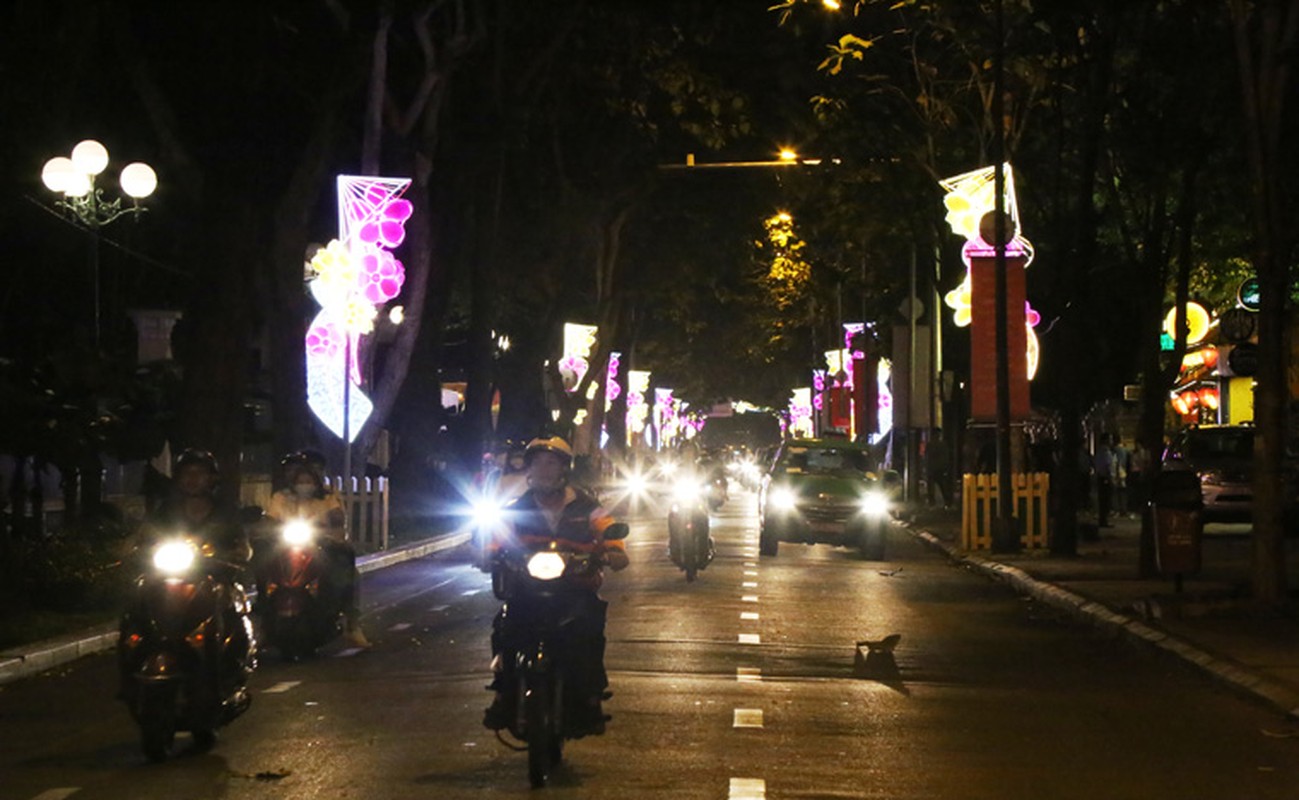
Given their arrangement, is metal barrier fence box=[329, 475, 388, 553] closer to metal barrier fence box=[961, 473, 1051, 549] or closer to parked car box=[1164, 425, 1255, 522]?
metal barrier fence box=[961, 473, 1051, 549]

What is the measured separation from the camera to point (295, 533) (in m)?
16.7

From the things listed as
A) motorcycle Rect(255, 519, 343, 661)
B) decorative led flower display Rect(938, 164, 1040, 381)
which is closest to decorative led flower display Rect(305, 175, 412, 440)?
decorative led flower display Rect(938, 164, 1040, 381)

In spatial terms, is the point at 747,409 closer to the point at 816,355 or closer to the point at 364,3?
the point at 816,355

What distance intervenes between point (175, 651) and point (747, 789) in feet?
11.2

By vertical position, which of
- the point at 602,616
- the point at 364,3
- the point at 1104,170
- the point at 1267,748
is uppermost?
the point at 364,3

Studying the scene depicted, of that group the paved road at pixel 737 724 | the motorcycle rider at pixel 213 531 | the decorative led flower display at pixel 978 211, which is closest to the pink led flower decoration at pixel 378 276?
the decorative led flower display at pixel 978 211

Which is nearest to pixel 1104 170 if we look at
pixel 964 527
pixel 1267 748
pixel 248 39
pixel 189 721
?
pixel 964 527

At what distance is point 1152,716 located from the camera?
13.9 m

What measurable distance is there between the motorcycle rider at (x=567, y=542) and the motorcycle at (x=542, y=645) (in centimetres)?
4

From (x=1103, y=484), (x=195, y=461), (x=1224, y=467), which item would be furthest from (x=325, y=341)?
(x=195, y=461)

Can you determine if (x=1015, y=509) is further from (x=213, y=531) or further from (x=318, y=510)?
(x=213, y=531)

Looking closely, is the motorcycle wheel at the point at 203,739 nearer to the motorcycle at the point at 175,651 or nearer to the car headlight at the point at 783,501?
the motorcycle at the point at 175,651

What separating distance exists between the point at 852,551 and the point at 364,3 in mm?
12895

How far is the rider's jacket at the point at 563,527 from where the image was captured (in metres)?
11.1
